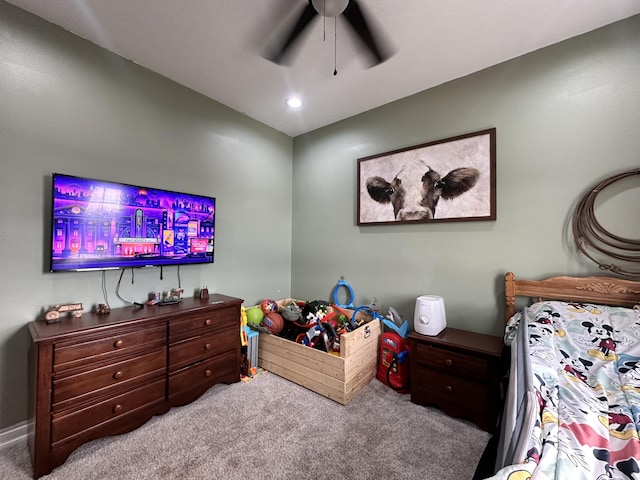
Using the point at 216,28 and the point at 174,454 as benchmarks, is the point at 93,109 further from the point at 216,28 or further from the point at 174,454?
the point at 174,454

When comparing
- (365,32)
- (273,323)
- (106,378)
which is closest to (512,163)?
(365,32)

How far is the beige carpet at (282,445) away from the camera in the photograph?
4.90ft

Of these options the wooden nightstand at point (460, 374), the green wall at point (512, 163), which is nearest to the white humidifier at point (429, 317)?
the wooden nightstand at point (460, 374)

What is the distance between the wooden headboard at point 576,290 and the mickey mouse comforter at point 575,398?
0.41 feet

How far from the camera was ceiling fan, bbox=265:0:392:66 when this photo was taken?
1.46 metres

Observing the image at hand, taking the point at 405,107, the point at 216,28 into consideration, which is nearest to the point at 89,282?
the point at 216,28

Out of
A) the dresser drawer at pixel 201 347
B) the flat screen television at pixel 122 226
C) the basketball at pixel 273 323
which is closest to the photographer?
the flat screen television at pixel 122 226

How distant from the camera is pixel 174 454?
1608 mm

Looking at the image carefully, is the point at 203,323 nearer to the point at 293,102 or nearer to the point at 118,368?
the point at 118,368

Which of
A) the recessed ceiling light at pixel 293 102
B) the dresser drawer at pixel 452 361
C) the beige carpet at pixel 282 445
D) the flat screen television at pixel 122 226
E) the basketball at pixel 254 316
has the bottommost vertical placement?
the beige carpet at pixel 282 445

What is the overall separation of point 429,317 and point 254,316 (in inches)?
68.4

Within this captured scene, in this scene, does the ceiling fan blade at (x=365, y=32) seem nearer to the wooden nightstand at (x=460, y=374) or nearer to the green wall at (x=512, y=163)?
the green wall at (x=512, y=163)

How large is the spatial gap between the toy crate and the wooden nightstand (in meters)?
0.42

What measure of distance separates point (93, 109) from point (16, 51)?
0.45m
